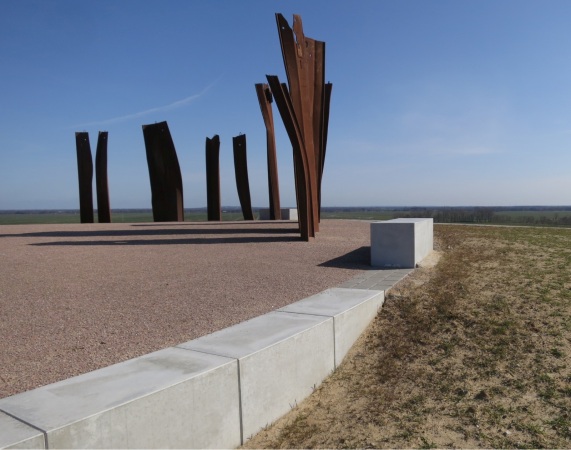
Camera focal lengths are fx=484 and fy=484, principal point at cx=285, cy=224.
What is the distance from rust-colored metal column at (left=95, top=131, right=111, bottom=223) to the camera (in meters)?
20.3

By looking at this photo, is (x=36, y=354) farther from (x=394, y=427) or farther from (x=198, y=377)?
(x=394, y=427)

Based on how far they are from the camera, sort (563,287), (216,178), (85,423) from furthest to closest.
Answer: (216,178), (563,287), (85,423)

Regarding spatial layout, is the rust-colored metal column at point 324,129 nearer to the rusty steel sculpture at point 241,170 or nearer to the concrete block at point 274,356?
the rusty steel sculpture at point 241,170

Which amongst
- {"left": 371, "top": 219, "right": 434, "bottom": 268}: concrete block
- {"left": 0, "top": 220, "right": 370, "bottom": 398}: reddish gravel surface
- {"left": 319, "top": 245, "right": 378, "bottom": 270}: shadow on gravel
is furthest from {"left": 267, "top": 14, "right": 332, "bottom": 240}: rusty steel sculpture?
{"left": 371, "top": 219, "right": 434, "bottom": 268}: concrete block

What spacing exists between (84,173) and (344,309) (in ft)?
59.1

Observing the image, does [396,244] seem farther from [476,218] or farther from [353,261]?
[476,218]

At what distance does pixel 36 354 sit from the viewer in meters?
3.82

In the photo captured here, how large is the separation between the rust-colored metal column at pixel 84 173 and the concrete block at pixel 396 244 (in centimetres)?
1554

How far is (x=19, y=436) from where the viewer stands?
223cm

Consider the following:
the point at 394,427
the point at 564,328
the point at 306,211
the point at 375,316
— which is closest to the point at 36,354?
the point at 394,427

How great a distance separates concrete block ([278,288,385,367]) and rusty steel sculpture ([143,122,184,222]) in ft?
48.3

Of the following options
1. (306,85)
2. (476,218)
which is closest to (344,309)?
(306,85)

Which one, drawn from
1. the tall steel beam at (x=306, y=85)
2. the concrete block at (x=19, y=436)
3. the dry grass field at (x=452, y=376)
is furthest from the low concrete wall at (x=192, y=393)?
the tall steel beam at (x=306, y=85)

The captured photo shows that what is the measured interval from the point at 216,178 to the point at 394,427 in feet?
58.8
